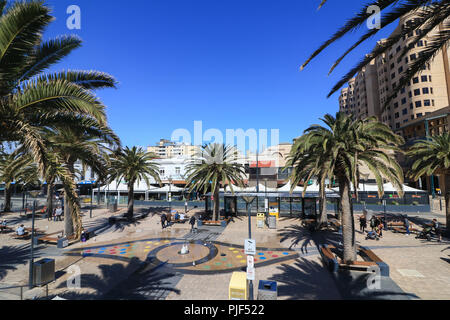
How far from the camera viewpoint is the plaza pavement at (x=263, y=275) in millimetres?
9281

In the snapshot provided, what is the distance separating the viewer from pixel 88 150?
52.2ft

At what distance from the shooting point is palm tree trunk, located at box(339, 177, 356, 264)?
11984mm

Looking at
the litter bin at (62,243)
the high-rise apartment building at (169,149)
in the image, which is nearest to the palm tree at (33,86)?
the litter bin at (62,243)

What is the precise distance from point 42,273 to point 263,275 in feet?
32.9

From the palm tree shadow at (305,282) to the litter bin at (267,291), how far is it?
970 mm

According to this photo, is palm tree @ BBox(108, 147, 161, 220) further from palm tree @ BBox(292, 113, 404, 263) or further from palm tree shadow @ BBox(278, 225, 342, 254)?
palm tree @ BBox(292, 113, 404, 263)

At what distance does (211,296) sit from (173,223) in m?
16.4

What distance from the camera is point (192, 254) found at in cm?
1450

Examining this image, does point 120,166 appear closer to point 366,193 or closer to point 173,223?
point 173,223

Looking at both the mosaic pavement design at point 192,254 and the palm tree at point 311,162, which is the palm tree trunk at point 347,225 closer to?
the palm tree at point 311,162

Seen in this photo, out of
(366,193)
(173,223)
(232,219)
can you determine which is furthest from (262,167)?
(173,223)

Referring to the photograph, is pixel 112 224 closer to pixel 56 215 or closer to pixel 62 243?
pixel 56 215
